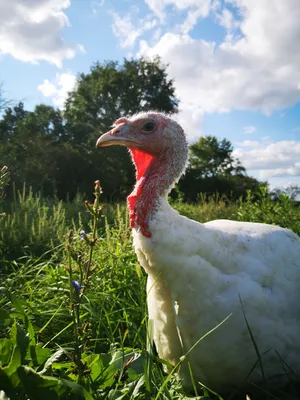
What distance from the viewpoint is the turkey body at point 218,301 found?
6.31 ft

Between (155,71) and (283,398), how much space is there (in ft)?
93.7

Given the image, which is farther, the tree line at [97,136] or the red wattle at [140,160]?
the tree line at [97,136]

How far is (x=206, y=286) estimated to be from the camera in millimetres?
1932

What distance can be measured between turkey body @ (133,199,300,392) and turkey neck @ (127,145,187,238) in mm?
48

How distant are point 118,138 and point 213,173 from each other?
92.3 ft

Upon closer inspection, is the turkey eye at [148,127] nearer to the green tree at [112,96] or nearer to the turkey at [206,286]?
the turkey at [206,286]

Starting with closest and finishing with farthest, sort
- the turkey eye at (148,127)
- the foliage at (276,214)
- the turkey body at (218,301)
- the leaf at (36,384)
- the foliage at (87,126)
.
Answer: the leaf at (36,384)
the turkey body at (218,301)
the turkey eye at (148,127)
the foliage at (276,214)
the foliage at (87,126)

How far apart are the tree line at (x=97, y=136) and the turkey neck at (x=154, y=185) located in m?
16.4

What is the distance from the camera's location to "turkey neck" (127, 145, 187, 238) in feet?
6.56

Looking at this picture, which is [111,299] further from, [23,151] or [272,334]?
[23,151]

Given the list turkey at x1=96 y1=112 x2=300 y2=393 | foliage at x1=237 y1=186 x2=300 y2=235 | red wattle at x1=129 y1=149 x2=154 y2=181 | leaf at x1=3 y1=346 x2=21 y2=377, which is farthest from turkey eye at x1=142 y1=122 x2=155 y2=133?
foliage at x1=237 y1=186 x2=300 y2=235

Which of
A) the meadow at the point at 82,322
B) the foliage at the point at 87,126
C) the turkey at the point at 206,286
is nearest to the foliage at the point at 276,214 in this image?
the meadow at the point at 82,322

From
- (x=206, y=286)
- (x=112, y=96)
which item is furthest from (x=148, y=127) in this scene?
(x=112, y=96)

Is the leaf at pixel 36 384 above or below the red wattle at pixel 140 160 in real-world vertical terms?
below
